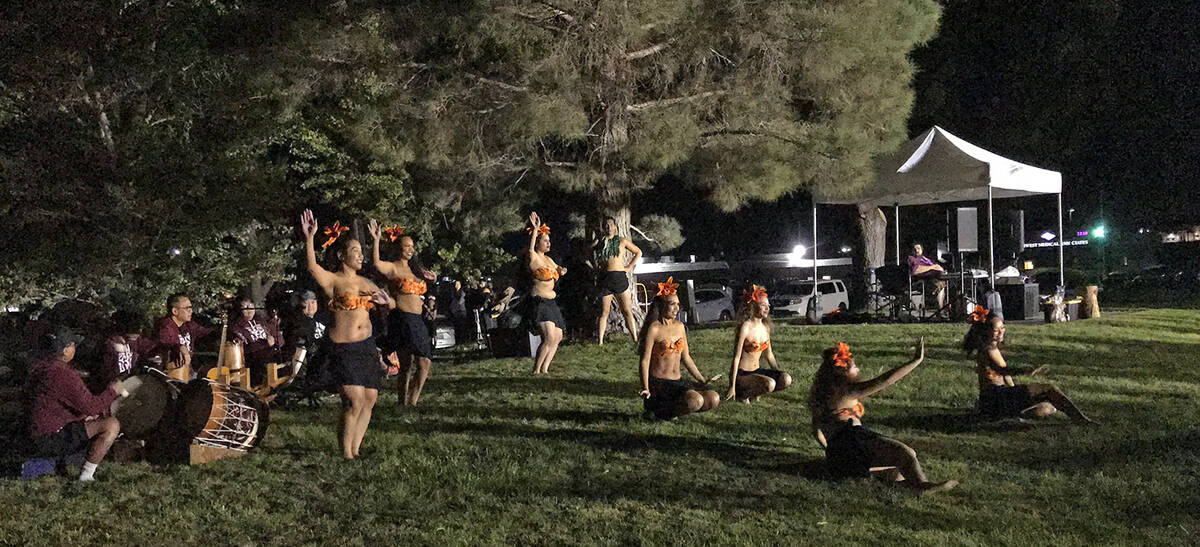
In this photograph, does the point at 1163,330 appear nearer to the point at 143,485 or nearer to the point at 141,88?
the point at 143,485

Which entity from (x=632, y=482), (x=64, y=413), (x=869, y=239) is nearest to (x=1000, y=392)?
(x=632, y=482)

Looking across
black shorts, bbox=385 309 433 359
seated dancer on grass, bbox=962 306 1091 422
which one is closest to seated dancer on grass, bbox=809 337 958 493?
seated dancer on grass, bbox=962 306 1091 422

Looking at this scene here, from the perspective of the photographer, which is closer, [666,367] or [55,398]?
[55,398]

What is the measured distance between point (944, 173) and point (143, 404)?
13.5 m

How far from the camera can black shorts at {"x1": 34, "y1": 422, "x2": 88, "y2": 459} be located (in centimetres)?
728

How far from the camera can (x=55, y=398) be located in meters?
7.26

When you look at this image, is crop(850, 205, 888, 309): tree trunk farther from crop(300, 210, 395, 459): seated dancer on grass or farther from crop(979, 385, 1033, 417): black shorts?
crop(300, 210, 395, 459): seated dancer on grass

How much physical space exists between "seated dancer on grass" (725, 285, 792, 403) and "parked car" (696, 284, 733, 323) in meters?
17.3

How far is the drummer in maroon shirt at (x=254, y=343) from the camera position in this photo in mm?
12242

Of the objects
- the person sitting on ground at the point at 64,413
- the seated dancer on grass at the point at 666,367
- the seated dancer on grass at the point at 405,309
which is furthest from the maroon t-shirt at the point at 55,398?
the seated dancer on grass at the point at 666,367

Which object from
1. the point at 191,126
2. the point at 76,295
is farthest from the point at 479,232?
the point at 76,295

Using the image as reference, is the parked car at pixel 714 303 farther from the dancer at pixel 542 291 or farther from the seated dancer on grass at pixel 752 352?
the seated dancer on grass at pixel 752 352

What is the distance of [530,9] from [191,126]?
22.7ft

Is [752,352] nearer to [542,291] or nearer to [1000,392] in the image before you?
[1000,392]
